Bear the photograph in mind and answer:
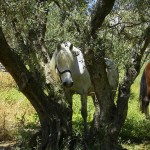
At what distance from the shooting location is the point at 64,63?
730 centimetres

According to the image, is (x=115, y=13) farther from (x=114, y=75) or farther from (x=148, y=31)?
(x=114, y=75)

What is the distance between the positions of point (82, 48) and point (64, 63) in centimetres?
140

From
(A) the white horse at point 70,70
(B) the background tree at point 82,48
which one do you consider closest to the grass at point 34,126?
(B) the background tree at point 82,48

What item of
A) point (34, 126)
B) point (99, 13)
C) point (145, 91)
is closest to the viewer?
point (99, 13)

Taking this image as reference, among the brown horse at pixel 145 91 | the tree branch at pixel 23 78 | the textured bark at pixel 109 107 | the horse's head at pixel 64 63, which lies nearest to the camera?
the tree branch at pixel 23 78

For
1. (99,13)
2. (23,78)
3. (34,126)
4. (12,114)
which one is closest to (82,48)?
(99,13)

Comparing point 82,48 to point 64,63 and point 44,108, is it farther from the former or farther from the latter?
point 64,63

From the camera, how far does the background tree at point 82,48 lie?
18.9 feet

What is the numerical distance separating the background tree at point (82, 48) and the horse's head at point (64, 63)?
0.20 m

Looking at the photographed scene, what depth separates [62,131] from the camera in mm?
6566

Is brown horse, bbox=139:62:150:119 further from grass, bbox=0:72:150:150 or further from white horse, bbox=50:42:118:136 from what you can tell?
white horse, bbox=50:42:118:136

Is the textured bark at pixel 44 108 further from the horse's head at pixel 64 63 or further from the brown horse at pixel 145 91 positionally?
the brown horse at pixel 145 91

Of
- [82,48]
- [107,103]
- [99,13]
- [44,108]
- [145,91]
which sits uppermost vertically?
[99,13]

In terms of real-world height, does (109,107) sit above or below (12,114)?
below
